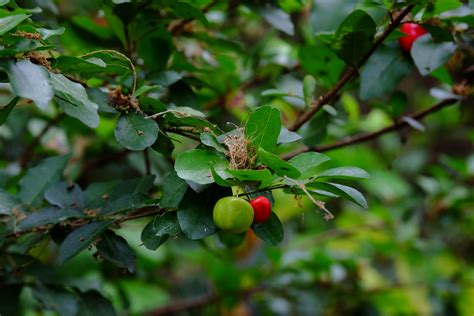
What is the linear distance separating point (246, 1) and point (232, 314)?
1108 millimetres

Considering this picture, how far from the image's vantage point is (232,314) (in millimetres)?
1844

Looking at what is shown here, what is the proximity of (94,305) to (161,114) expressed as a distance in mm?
386

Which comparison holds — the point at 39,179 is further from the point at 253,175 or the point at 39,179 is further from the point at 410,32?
the point at 410,32

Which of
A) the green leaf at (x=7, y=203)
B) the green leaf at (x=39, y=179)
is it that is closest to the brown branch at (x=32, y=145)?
the green leaf at (x=39, y=179)

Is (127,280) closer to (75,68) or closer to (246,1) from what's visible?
(246,1)

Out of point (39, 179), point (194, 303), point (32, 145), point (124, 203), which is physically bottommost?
point (194, 303)

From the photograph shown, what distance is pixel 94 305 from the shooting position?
3.08 feet

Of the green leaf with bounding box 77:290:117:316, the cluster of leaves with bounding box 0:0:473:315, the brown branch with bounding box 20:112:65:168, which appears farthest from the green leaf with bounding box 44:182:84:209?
the brown branch with bounding box 20:112:65:168

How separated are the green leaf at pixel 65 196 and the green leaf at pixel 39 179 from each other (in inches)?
1.8

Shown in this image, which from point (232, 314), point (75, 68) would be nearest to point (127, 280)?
point (232, 314)

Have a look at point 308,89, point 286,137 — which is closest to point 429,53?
point 308,89

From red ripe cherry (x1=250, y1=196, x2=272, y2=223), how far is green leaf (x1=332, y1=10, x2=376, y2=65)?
344mm

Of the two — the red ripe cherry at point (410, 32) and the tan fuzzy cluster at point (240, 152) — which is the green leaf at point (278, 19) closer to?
the red ripe cherry at point (410, 32)

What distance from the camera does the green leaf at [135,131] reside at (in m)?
0.70
